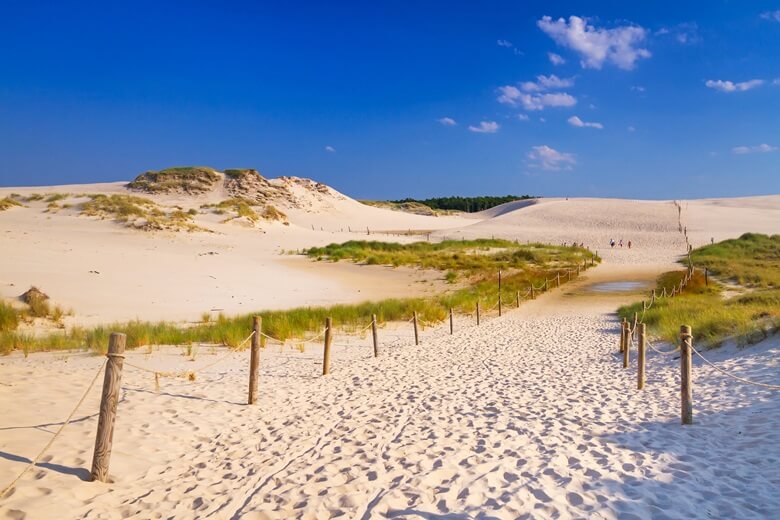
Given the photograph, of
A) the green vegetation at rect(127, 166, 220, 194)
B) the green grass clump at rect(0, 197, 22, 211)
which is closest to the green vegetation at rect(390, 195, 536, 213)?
the green vegetation at rect(127, 166, 220, 194)

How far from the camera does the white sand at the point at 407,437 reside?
425 centimetres

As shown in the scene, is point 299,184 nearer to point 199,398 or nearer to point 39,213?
point 39,213

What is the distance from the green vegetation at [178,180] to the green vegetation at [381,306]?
30409 millimetres

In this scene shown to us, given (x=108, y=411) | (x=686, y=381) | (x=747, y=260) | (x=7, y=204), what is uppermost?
(x=7, y=204)

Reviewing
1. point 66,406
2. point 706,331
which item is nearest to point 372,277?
point 706,331

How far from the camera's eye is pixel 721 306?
50.0 feet

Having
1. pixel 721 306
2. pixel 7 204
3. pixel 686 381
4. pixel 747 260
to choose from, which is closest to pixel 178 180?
pixel 7 204

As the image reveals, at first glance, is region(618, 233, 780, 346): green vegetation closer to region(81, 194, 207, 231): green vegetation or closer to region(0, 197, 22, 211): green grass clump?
region(81, 194, 207, 231): green vegetation

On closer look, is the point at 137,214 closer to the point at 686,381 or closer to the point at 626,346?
the point at 626,346

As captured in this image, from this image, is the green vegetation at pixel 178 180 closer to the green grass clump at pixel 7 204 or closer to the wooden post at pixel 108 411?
the green grass clump at pixel 7 204

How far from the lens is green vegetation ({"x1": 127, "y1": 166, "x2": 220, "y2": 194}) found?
62344 mm

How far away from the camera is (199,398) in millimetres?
7703

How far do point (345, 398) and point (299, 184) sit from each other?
2979 inches

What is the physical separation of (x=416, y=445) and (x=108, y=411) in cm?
321
